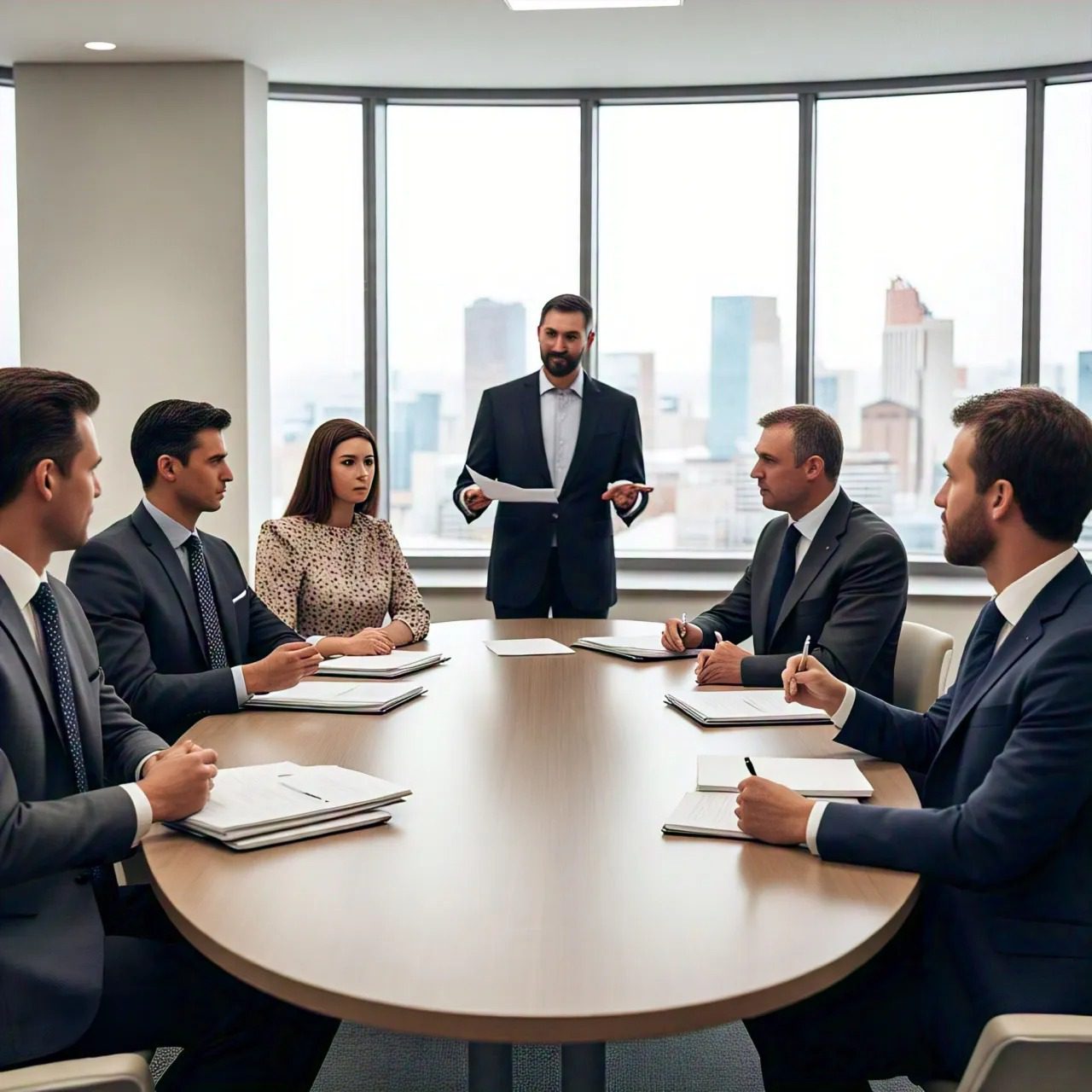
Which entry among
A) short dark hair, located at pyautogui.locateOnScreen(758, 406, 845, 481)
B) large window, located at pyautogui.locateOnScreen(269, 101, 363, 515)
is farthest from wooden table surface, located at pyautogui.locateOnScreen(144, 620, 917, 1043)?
large window, located at pyautogui.locateOnScreen(269, 101, 363, 515)

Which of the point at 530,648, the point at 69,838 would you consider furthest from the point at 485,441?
the point at 69,838

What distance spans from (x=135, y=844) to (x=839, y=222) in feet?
16.7

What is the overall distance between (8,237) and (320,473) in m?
3.04

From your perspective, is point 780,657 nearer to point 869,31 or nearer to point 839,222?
point 869,31

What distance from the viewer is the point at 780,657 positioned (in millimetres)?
2814

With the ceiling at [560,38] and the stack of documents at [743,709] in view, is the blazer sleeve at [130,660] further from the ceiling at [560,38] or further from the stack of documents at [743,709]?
the ceiling at [560,38]

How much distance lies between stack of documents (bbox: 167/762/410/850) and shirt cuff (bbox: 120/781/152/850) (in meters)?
0.06

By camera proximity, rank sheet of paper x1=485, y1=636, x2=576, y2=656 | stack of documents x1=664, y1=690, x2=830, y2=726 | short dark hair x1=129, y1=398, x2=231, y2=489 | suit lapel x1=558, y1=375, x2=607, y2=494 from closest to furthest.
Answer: stack of documents x1=664, y1=690, x2=830, y2=726, short dark hair x1=129, y1=398, x2=231, y2=489, sheet of paper x1=485, y1=636, x2=576, y2=656, suit lapel x1=558, y1=375, x2=607, y2=494

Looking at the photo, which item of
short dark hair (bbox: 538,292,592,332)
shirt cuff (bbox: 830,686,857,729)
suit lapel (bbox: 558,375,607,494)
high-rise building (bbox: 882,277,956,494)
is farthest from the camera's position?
high-rise building (bbox: 882,277,956,494)

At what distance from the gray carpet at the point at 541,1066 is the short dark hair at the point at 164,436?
1341mm

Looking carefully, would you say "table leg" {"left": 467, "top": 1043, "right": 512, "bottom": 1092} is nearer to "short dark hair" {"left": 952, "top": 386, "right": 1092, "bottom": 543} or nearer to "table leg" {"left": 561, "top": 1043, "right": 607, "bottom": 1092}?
"table leg" {"left": 561, "top": 1043, "right": 607, "bottom": 1092}

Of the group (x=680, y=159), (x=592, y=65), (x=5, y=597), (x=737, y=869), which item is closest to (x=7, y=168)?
(x=592, y=65)

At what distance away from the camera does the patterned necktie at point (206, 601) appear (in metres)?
2.75

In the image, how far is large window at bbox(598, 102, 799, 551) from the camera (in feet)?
19.5
